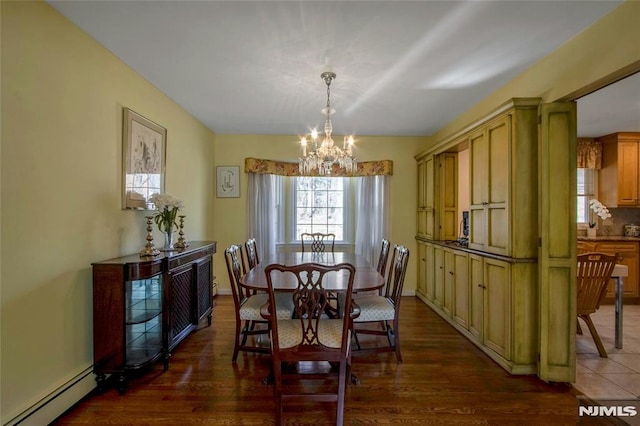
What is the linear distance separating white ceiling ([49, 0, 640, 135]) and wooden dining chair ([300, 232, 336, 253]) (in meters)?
1.74

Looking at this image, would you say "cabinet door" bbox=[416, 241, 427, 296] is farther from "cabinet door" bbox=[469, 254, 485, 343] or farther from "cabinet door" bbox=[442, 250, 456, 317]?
Answer: "cabinet door" bbox=[469, 254, 485, 343]

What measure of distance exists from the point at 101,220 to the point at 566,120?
3499 millimetres

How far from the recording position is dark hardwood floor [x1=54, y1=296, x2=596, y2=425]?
1922mm

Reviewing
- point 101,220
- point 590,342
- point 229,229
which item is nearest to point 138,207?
point 101,220

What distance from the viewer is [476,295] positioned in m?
2.96

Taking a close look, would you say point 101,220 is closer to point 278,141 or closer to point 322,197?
point 278,141

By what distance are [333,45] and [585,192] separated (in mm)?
4758

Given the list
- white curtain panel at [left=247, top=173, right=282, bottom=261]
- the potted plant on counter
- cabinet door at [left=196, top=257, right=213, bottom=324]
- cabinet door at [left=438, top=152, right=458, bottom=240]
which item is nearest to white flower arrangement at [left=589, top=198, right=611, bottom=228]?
the potted plant on counter

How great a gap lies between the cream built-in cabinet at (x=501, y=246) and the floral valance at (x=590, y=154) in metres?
2.39

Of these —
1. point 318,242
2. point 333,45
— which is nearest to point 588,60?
point 333,45

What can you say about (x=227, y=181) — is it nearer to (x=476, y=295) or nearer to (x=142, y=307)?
(x=142, y=307)

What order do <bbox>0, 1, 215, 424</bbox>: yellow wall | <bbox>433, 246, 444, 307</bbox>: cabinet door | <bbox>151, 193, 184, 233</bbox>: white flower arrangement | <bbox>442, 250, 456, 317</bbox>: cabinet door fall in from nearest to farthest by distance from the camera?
1. <bbox>0, 1, 215, 424</bbox>: yellow wall
2. <bbox>151, 193, 184, 233</bbox>: white flower arrangement
3. <bbox>442, 250, 456, 317</bbox>: cabinet door
4. <bbox>433, 246, 444, 307</bbox>: cabinet door

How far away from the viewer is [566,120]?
7.39 feet

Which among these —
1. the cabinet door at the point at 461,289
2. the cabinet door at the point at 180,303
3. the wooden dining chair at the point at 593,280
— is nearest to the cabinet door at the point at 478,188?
the cabinet door at the point at 461,289
